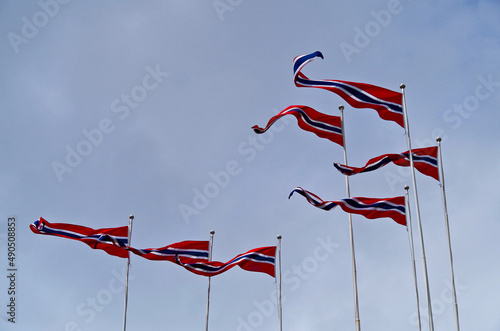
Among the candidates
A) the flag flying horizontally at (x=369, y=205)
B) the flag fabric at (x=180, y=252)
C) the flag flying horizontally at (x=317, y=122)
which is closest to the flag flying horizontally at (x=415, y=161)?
the flag flying horizontally at (x=369, y=205)

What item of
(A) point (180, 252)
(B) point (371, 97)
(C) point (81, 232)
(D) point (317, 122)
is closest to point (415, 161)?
(B) point (371, 97)

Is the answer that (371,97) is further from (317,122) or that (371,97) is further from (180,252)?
(180,252)

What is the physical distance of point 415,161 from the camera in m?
33.8

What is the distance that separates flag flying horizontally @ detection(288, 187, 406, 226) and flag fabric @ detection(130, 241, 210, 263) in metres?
9.15

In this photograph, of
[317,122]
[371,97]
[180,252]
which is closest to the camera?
[371,97]

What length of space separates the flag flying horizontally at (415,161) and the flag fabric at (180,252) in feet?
34.9

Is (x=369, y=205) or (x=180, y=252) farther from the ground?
(x=369, y=205)

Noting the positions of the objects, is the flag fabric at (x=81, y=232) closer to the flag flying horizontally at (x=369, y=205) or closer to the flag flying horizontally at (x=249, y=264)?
the flag flying horizontally at (x=249, y=264)

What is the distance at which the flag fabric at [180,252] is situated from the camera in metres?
38.9

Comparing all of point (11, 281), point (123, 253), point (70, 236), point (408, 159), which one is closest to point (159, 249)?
point (123, 253)

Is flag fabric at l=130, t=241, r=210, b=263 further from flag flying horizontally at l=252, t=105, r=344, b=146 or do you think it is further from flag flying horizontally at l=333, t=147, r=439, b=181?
flag flying horizontally at l=333, t=147, r=439, b=181

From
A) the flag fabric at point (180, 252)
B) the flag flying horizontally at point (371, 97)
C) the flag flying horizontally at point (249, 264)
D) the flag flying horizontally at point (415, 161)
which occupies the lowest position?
the flag flying horizontally at point (249, 264)

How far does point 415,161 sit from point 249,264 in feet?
34.0

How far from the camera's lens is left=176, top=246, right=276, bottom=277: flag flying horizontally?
37.8 meters
